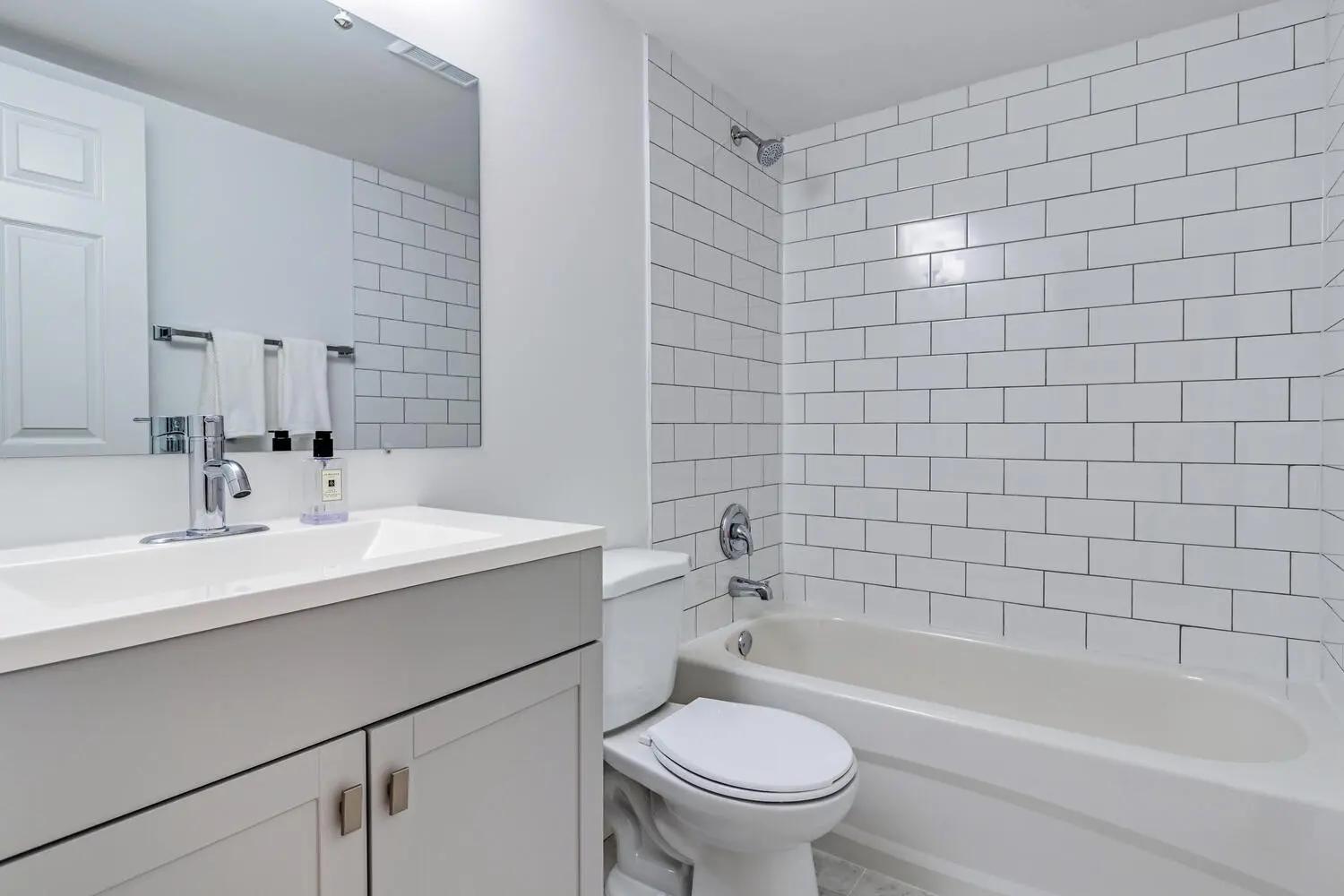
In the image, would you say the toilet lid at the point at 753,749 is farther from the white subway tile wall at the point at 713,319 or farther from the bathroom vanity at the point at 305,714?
the white subway tile wall at the point at 713,319

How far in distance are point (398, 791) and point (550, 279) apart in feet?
4.28

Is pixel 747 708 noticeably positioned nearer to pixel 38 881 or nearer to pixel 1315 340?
pixel 38 881

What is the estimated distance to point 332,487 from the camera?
4.26ft

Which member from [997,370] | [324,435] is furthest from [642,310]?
[997,370]

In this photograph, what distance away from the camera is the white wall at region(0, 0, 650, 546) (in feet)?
5.13

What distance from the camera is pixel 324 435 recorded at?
1.32 meters

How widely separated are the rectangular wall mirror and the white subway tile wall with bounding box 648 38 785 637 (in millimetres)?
753

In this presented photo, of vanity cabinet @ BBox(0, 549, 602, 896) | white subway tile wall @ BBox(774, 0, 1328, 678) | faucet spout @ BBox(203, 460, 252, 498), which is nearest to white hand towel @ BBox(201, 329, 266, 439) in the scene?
faucet spout @ BBox(203, 460, 252, 498)

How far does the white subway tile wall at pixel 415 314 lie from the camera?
4.75ft

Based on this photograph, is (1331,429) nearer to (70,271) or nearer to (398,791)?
(398,791)

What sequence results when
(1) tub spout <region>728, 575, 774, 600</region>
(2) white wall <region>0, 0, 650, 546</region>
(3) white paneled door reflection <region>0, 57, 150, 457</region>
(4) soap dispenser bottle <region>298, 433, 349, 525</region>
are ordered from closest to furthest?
(3) white paneled door reflection <region>0, 57, 150, 457</region> < (4) soap dispenser bottle <region>298, 433, 349, 525</region> < (2) white wall <region>0, 0, 650, 546</region> < (1) tub spout <region>728, 575, 774, 600</region>

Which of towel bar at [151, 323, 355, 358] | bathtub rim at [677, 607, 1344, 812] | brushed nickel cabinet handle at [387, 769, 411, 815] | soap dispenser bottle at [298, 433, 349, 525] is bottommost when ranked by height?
bathtub rim at [677, 607, 1344, 812]

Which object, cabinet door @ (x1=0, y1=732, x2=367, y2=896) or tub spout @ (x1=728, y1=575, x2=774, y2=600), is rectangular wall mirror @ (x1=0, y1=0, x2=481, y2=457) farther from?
tub spout @ (x1=728, y1=575, x2=774, y2=600)


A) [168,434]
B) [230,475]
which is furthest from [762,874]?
[168,434]
